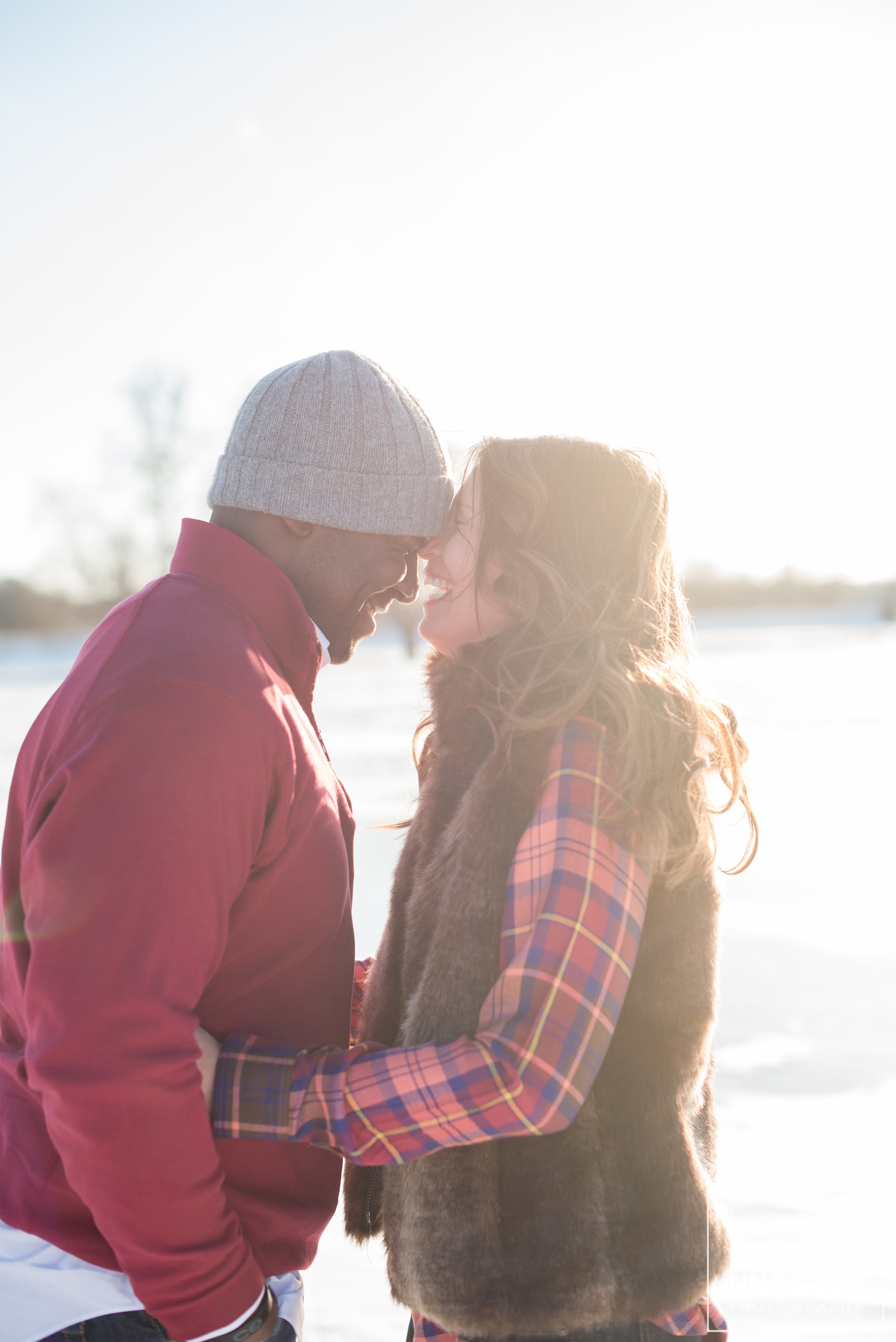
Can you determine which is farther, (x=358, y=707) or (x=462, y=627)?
(x=358, y=707)

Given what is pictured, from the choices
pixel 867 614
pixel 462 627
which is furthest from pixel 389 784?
pixel 867 614

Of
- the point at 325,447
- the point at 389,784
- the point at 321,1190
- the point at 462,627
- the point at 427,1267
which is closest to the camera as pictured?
the point at 427,1267

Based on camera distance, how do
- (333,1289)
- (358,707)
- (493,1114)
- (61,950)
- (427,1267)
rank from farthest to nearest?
(358,707), (333,1289), (427,1267), (493,1114), (61,950)

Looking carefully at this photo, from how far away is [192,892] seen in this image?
114cm

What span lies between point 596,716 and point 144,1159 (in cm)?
82

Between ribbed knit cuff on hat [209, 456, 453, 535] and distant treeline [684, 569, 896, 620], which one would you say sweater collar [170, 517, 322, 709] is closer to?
ribbed knit cuff on hat [209, 456, 453, 535]

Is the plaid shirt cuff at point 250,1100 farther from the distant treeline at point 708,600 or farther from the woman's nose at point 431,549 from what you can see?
the distant treeline at point 708,600

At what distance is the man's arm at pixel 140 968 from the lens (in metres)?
1.10

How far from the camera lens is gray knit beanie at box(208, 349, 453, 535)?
61.3 inches

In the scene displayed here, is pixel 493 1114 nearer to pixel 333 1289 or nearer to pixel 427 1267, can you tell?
pixel 427 1267

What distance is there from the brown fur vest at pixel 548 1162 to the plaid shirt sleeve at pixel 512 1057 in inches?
2.9

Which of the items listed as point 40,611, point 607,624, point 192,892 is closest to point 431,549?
point 607,624

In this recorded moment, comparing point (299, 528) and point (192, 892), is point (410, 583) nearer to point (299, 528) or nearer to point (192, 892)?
point (299, 528)

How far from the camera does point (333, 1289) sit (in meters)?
2.47
